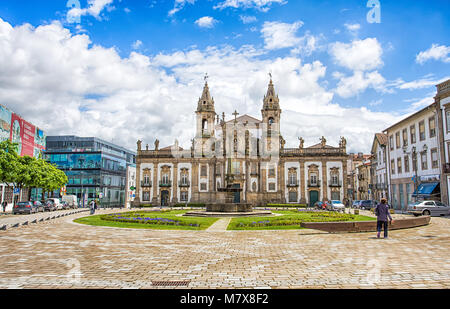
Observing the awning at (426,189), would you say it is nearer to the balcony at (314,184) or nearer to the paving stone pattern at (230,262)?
the balcony at (314,184)

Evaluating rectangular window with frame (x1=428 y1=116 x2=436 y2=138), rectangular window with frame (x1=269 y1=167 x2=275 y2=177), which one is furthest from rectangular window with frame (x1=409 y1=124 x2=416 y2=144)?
rectangular window with frame (x1=269 y1=167 x2=275 y2=177)

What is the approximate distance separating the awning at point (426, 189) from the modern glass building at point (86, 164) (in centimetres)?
6395

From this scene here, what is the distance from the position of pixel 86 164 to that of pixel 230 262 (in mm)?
78851

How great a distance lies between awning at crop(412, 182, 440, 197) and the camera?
3512 cm

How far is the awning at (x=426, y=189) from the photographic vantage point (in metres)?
35.1

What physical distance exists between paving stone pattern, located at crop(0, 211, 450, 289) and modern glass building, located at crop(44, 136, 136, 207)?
228 feet

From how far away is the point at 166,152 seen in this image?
208 feet

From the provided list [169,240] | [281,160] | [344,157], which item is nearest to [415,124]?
[344,157]

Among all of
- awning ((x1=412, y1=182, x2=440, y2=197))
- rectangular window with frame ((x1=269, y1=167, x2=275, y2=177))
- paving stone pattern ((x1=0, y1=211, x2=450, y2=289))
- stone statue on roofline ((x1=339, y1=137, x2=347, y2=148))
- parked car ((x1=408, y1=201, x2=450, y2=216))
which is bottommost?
paving stone pattern ((x1=0, y1=211, x2=450, y2=289))

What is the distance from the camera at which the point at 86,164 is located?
81062 mm

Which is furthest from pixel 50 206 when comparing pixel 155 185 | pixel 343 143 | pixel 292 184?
pixel 343 143

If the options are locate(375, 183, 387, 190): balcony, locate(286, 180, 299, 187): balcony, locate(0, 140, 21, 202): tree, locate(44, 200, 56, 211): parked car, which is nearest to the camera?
locate(0, 140, 21, 202): tree

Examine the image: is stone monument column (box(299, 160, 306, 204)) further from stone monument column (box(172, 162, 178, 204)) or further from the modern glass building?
the modern glass building
